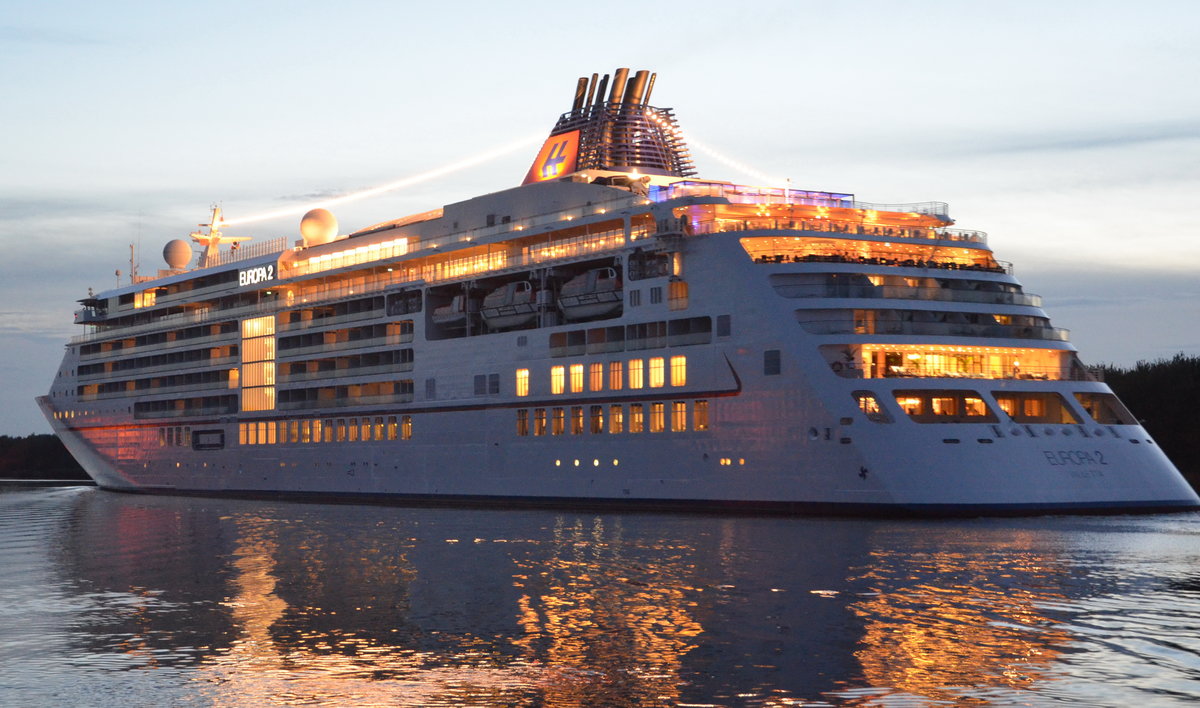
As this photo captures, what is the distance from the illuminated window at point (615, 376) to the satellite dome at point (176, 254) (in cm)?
4904

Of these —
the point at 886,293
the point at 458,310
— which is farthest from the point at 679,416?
the point at 458,310

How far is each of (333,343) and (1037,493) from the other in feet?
143

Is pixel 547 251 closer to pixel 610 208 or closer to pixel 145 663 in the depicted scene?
pixel 610 208

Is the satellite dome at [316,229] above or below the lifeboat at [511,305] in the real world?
above

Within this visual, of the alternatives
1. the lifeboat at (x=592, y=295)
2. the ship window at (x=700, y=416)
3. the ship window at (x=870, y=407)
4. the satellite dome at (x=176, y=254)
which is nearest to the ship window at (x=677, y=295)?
the lifeboat at (x=592, y=295)

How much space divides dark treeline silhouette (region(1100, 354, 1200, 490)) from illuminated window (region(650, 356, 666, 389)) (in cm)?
3849

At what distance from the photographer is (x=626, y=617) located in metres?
27.0

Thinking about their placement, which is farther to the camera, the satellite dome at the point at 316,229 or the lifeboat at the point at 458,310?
the satellite dome at the point at 316,229

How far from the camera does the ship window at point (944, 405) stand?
48594mm

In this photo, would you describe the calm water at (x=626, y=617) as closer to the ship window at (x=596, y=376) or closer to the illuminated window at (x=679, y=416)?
the illuminated window at (x=679, y=416)

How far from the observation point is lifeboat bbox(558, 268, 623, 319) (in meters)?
60.4

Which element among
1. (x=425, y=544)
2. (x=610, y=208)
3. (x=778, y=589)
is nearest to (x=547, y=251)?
(x=610, y=208)

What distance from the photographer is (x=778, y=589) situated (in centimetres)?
3072

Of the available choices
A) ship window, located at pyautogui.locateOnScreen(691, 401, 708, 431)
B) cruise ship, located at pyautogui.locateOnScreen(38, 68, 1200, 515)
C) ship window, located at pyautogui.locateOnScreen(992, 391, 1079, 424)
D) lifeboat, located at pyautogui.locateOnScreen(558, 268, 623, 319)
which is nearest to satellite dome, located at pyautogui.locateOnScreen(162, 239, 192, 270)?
cruise ship, located at pyautogui.locateOnScreen(38, 68, 1200, 515)
